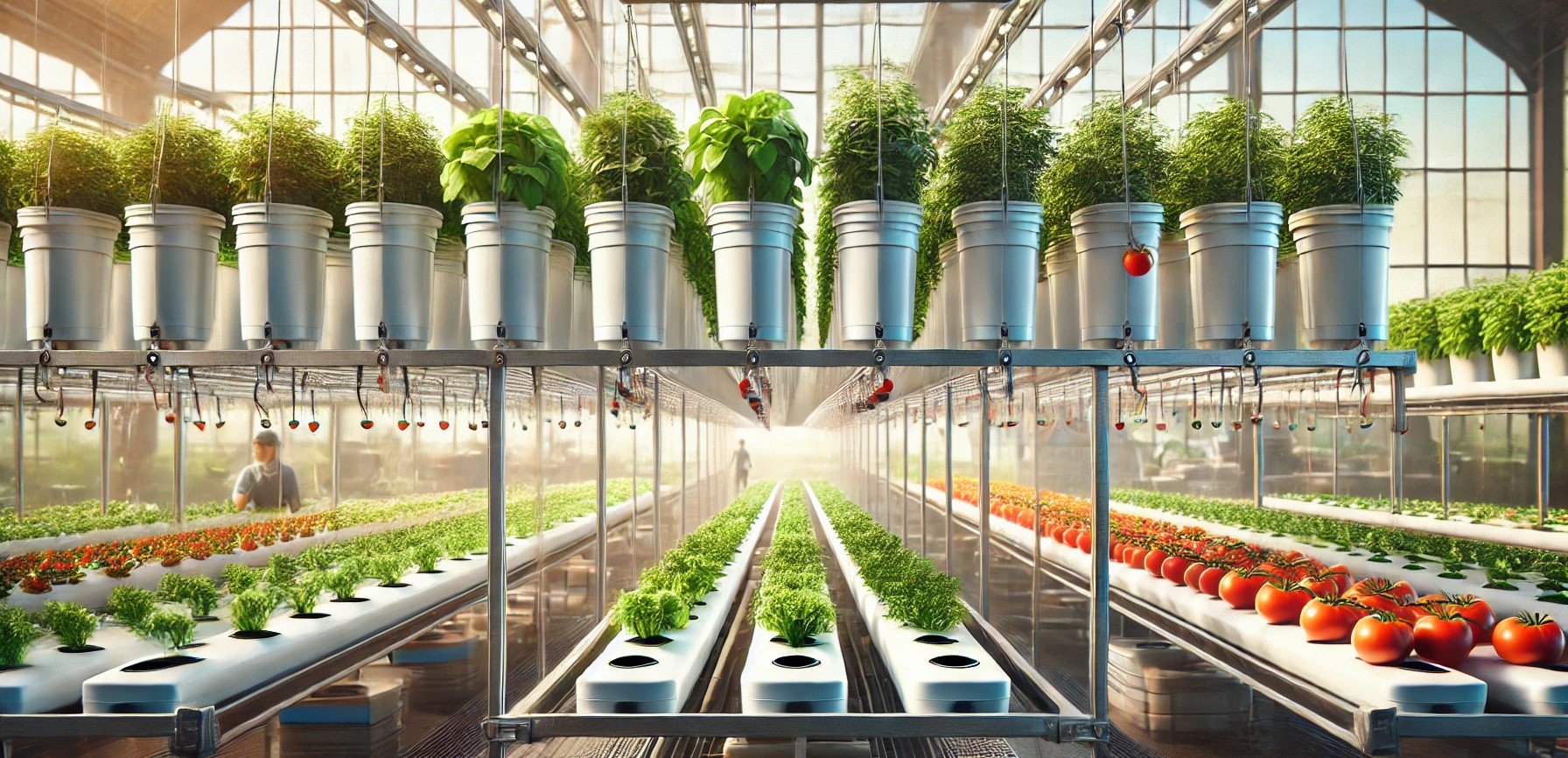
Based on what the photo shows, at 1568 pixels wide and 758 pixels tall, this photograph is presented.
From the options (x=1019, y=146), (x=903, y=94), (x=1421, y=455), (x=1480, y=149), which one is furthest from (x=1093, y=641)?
(x=1480, y=149)

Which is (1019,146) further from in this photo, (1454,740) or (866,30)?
(1454,740)

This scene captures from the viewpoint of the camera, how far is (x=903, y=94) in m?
3.37

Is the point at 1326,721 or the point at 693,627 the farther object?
the point at 693,627

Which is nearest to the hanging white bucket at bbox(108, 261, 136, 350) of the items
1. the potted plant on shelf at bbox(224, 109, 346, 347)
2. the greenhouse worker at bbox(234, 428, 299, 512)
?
the potted plant on shelf at bbox(224, 109, 346, 347)

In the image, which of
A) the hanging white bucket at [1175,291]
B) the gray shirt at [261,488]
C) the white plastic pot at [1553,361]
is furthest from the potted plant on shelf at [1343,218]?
the gray shirt at [261,488]

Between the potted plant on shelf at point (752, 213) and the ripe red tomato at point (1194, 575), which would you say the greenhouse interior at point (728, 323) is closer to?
the potted plant on shelf at point (752, 213)

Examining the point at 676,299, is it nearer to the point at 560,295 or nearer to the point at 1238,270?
the point at 560,295

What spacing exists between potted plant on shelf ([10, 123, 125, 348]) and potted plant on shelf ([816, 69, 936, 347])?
253 centimetres

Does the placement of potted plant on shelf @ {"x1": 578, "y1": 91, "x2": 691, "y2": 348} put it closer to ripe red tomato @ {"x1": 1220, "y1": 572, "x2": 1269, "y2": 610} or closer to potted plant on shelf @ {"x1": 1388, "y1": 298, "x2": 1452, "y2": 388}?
ripe red tomato @ {"x1": 1220, "y1": 572, "x2": 1269, "y2": 610}

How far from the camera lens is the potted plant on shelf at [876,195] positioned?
3.16m

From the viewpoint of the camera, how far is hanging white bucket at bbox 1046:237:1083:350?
388 cm

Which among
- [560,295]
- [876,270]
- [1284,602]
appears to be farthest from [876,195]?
[1284,602]

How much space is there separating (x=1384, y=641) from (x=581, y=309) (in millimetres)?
3186

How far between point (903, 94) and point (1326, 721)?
238 centimetres
